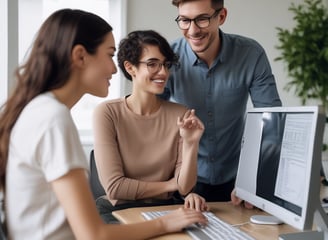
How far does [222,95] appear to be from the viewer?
192cm

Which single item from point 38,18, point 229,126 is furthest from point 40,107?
point 38,18

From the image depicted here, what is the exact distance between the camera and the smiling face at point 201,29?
1.79 m

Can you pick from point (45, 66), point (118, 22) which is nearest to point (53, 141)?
point (45, 66)

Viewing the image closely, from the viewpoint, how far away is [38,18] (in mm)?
2920

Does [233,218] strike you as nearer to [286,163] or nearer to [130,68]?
[286,163]

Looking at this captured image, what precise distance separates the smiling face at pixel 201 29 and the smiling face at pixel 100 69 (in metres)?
0.68

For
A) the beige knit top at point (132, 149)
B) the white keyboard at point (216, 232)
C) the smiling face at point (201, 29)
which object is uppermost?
the smiling face at point (201, 29)

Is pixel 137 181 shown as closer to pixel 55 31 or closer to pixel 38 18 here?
pixel 55 31

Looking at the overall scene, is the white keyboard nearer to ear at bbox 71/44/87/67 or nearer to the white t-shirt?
the white t-shirt

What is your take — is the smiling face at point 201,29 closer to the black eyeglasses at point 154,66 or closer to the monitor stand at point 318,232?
the black eyeglasses at point 154,66

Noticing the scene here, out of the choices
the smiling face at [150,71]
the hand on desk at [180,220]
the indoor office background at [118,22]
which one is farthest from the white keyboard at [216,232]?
the indoor office background at [118,22]

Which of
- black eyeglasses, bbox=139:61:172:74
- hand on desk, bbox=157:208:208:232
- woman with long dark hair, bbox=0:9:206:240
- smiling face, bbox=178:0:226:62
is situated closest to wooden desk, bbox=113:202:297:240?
hand on desk, bbox=157:208:208:232

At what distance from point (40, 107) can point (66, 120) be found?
0.07 meters

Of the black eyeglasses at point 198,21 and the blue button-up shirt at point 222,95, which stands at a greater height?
the black eyeglasses at point 198,21
